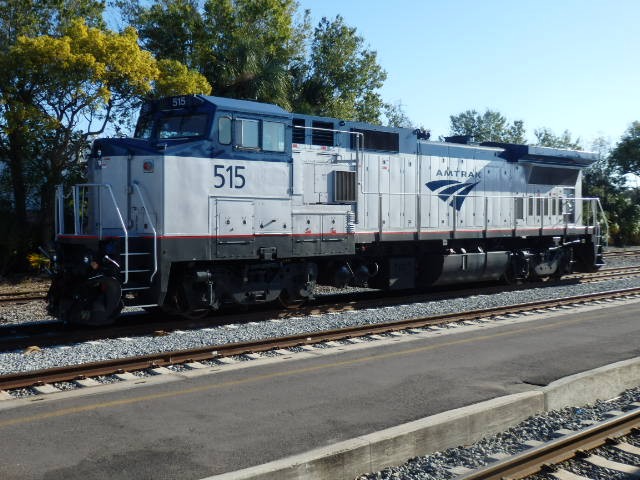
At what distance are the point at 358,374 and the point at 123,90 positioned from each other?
15491mm

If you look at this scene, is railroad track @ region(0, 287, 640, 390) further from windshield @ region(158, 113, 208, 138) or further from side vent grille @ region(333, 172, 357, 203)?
windshield @ region(158, 113, 208, 138)

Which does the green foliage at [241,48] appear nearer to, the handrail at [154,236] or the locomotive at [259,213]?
the locomotive at [259,213]

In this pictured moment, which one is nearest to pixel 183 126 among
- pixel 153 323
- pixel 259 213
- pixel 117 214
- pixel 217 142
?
pixel 217 142

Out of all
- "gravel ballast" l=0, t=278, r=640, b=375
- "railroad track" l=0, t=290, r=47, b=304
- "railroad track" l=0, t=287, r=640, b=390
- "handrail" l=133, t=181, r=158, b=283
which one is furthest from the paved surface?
"railroad track" l=0, t=290, r=47, b=304

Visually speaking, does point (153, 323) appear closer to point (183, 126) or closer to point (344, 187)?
point (183, 126)

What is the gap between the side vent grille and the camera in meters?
13.4

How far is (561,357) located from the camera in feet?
29.1

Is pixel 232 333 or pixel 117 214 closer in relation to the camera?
pixel 232 333

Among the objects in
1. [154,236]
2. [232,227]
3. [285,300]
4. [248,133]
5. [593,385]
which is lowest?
[593,385]

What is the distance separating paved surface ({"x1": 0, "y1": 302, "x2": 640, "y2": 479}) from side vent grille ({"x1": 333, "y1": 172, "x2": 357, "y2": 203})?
431 cm

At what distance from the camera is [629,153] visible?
162ft

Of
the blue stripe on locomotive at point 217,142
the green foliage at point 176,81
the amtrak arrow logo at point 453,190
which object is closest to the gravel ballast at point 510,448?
the blue stripe on locomotive at point 217,142

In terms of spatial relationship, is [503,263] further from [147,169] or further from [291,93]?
[291,93]

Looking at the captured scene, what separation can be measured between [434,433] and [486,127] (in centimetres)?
6694
